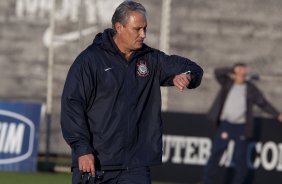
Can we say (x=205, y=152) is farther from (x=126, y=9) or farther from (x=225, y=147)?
(x=126, y=9)

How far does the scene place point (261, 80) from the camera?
1981cm

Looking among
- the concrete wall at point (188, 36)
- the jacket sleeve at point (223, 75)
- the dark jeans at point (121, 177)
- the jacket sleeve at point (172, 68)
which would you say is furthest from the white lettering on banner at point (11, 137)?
the dark jeans at point (121, 177)

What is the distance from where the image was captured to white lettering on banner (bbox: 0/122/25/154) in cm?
1812

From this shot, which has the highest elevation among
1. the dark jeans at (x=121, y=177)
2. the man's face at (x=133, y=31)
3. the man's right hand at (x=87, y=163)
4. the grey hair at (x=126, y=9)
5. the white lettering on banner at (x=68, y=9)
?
the white lettering on banner at (x=68, y=9)

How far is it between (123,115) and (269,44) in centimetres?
1179

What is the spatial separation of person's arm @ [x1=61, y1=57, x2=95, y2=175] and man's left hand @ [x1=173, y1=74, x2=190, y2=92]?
607mm

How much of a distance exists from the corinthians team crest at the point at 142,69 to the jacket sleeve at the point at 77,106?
38cm

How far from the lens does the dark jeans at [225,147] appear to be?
1653cm

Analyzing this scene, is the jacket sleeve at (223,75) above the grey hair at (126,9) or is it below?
below

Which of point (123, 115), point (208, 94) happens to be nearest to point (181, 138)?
point (208, 94)

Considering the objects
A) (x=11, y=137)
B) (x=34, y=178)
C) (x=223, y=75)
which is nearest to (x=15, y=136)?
(x=11, y=137)

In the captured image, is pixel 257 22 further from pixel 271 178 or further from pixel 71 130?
pixel 71 130

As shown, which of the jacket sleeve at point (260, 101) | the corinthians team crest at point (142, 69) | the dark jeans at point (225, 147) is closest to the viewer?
the corinthians team crest at point (142, 69)

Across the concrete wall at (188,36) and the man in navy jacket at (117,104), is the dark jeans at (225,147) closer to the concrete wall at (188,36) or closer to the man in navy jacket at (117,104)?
the concrete wall at (188,36)
